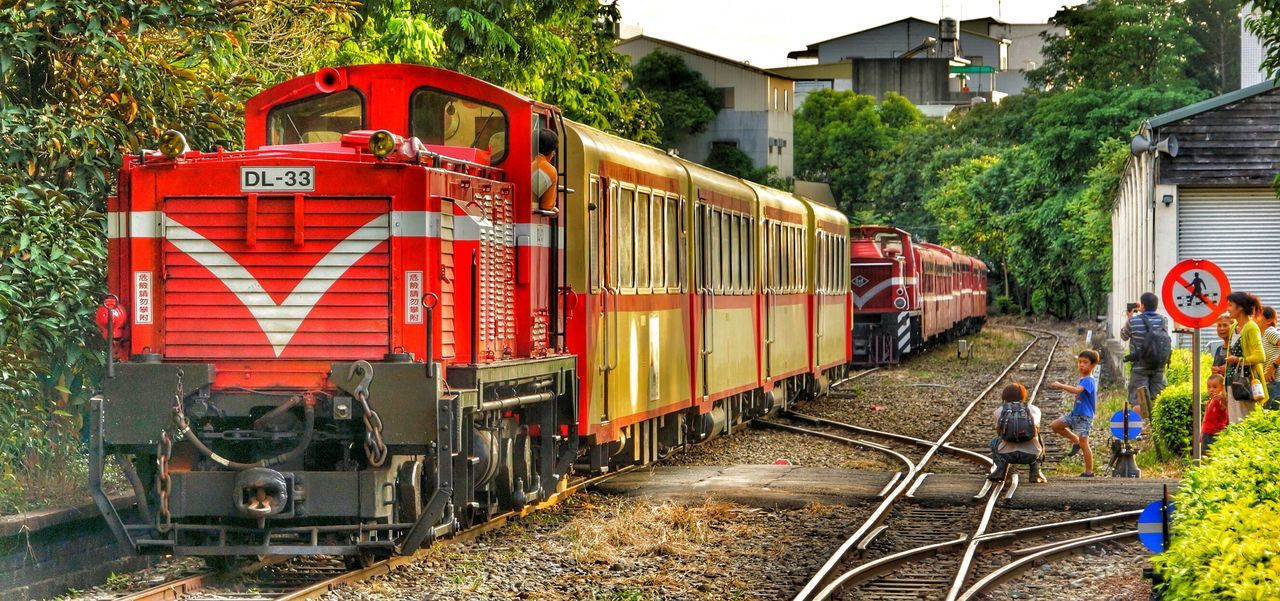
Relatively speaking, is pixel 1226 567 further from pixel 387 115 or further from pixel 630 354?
pixel 630 354

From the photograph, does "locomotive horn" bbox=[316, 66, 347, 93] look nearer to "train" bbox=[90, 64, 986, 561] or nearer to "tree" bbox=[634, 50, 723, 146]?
"train" bbox=[90, 64, 986, 561]

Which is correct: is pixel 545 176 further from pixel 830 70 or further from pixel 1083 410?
pixel 830 70

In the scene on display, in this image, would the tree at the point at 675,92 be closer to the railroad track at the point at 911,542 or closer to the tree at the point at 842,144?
the tree at the point at 842,144

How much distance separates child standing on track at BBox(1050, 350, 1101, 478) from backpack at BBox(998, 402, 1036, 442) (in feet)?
2.52

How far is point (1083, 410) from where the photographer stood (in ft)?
52.6

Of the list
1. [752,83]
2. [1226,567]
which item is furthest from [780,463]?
[752,83]

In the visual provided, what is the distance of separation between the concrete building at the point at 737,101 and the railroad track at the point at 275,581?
201ft

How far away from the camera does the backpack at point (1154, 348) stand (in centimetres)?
1733

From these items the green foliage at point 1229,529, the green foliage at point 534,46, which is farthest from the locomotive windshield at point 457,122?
the green foliage at point 534,46

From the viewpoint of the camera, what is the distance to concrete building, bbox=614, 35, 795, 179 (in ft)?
237

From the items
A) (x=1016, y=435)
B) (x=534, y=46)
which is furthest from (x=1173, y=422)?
(x=534, y=46)

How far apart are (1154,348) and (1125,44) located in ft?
118

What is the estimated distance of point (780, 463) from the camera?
17281 mm

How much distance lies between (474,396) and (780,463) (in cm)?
794
